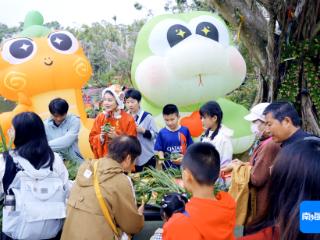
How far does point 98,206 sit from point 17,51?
11.1ft

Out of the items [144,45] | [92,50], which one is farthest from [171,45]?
[92,50]

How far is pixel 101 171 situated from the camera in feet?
8.10

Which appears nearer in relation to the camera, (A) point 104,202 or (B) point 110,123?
(A) point 104,202

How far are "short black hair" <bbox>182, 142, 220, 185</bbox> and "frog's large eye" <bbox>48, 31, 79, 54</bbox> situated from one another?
12.7ft

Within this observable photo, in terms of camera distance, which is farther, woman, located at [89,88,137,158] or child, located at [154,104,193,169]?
child, located at [154,104,193,169]

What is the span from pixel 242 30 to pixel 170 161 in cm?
347

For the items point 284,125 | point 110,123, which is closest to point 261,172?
point 284,125

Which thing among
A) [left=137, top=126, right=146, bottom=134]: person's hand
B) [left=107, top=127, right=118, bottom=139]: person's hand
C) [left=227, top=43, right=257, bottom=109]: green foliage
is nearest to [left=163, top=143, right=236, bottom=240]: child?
[left=107, top=127, right=118, bottom=139]: person's hand

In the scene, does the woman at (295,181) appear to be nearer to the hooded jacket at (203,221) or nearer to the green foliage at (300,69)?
the hooded jacket at (203,221)

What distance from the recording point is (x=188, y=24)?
546 centimetres

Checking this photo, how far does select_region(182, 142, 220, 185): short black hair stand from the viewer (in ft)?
6.24

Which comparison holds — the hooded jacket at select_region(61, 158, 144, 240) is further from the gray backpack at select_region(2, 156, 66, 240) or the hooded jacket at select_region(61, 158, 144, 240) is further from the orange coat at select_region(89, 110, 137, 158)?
the orange coat at select_region(89, 110, 137, 158)

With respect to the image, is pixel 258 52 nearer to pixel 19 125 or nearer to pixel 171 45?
pixel 171 45

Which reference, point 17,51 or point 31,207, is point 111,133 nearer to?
point 31,207
